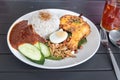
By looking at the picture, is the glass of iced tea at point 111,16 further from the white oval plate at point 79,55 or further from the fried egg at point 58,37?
the fried egg at point 58,37

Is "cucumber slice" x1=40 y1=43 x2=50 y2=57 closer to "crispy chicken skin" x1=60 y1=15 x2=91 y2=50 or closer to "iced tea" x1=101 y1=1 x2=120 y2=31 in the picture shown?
"crispy chicken skin" x1=60 y1=15 x2=91 y2=50

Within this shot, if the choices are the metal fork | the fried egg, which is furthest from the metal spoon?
the fried egg

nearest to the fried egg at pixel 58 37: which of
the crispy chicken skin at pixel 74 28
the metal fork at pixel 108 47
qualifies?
the crispy chicken skin at pixel 74 28

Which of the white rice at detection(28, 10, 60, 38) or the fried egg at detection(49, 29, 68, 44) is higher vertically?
the white rice at detection(28, 10, 60, 38)

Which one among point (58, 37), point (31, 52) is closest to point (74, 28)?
point (58, 37)

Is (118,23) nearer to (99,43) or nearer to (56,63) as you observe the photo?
(99,43)

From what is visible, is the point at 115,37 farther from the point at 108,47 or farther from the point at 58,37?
the point at 58,37
